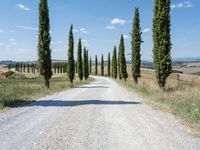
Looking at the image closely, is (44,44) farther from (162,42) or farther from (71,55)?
(71,55)

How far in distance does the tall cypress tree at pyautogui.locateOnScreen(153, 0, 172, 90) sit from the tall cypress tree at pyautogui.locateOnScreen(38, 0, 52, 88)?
1401 centimetres

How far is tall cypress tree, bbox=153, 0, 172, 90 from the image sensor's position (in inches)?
992

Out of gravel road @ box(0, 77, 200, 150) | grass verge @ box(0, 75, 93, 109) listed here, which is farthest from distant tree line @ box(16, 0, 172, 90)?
gravel road @ box(0, 77, 200, 150)

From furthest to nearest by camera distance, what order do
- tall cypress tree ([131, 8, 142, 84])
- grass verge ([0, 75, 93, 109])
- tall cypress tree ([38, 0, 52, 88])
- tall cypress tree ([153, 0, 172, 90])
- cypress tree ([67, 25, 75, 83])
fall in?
cypress tree ([67, 25, 75, 83]), tall cypress tree ([131, 8, 142, 84]), tall cypress tree ([38, 0, 52, 88]), tall cypress tree ([153, 0, 172, 90]), grass verge ([0, 75, 93, 109])

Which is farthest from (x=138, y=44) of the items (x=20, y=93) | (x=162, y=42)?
(x=20, y=93)

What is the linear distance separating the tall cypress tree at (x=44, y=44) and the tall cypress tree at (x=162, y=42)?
14012mm

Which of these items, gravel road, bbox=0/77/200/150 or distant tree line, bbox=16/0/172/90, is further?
distant tree line, bbox=16/0/172/90

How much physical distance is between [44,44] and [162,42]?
607 inches

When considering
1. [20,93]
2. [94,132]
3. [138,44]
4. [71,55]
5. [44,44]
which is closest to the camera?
[94,132]

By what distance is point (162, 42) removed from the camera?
2528 centimetres

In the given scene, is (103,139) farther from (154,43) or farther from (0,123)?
(154,43)

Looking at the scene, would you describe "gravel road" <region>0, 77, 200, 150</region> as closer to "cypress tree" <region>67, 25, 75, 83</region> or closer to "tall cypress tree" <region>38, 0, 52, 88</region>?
"tall cypress tree" <region>38, 0, 52, 88</region>

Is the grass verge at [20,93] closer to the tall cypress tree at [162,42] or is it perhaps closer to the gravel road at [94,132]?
the gravel road at [94,132]

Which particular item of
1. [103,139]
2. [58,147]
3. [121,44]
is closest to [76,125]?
[103,139]
